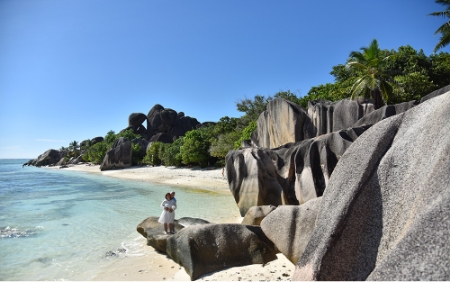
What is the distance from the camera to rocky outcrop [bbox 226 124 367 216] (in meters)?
8.77

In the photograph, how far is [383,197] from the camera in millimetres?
2992

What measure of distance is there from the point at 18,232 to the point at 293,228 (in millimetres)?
10182

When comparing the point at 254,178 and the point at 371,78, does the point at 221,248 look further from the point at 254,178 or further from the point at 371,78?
the point at 371,78

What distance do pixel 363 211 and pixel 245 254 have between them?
326cm

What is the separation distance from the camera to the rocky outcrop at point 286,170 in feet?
28.8

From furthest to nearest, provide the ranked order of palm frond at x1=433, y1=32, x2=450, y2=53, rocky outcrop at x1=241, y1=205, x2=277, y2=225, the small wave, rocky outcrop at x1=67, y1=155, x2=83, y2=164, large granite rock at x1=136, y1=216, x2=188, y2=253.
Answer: rocky outcrop at x1=67, y1=155, x2=83, y2=164, palm frond at x1=433, y1=32, x2=450, y2=53, the small wave, rocky outcrop at x1=241, y1=205, x2=277, y2=225, large granite rock at x1=136, y1=216, x2=188, y2=253

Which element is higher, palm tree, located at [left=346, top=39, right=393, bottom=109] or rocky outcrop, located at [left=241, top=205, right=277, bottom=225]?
palm tree, located at [left=346, top=39, right=393, bottom=109]

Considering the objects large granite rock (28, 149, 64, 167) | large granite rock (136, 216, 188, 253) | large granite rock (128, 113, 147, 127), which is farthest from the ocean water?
large granite rock (28, 149, 64, 167)

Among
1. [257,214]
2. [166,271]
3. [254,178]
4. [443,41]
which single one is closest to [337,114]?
[254,178]

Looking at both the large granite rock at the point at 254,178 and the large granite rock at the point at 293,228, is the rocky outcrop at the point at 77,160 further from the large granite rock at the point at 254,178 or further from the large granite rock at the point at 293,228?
the large granite rock at the point at 293,228

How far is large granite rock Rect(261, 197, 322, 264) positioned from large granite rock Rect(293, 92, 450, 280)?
1.43 meters

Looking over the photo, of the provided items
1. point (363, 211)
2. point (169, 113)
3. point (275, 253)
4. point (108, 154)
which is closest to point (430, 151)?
point (363, 211)

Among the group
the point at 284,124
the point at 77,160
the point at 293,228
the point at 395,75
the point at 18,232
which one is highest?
the point at 395,75

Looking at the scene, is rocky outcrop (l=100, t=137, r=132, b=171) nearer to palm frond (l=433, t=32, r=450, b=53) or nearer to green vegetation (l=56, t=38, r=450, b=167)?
green vegetation (l=56, t=38, r=450, b=167)
